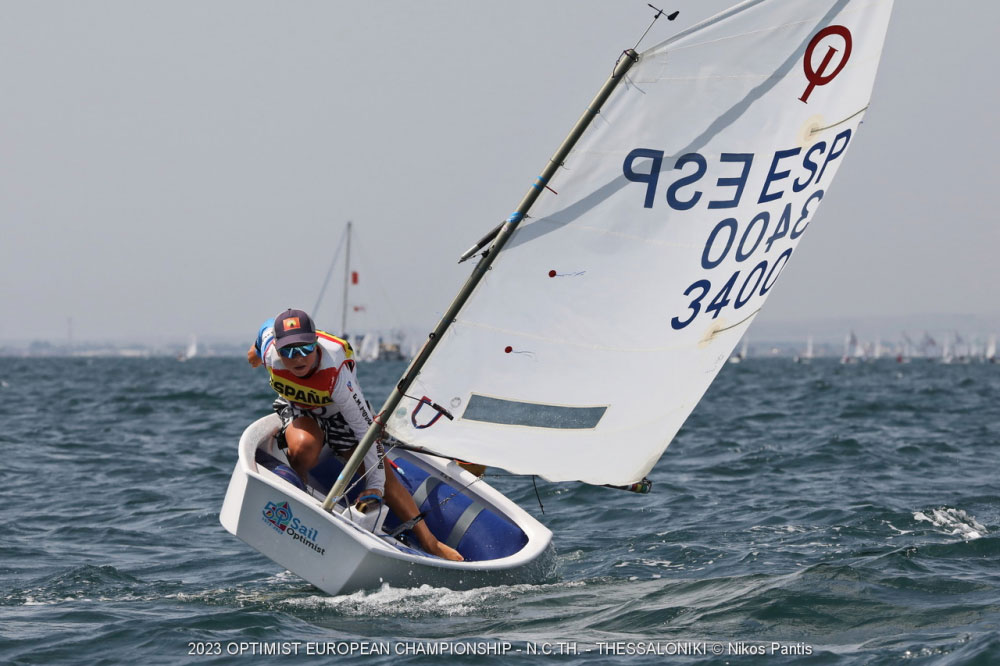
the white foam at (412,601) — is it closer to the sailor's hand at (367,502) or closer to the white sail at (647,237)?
the sailor's hand at (367,502)

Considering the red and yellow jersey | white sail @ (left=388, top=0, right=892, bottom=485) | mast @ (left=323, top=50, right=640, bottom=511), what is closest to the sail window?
white sail @ (left=388, top=0, right=892, bottom=485)

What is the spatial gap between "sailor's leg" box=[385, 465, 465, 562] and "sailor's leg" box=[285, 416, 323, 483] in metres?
0.49

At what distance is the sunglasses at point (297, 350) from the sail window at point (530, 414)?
1.07m

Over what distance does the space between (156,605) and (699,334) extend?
11.8 ft

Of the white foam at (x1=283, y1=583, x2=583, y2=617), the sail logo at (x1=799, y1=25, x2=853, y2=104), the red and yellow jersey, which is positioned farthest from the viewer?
the red and yellow jersey

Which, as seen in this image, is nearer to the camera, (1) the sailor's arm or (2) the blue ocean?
(2) the blue ocean

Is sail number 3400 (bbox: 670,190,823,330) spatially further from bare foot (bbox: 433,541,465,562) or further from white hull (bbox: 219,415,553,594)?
bare foot (bbox: 433,541,465,562)

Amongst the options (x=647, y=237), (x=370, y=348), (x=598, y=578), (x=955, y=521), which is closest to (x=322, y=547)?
(x=598, y=578)

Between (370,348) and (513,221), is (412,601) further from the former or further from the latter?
(370,348)

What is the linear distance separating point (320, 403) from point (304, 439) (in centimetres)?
40

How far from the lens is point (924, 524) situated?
838 centimetres

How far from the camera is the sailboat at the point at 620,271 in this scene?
18.6 ft

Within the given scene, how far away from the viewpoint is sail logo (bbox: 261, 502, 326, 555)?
6039mm

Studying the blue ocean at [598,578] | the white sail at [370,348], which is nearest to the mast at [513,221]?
the blue ocean at [598,578]
